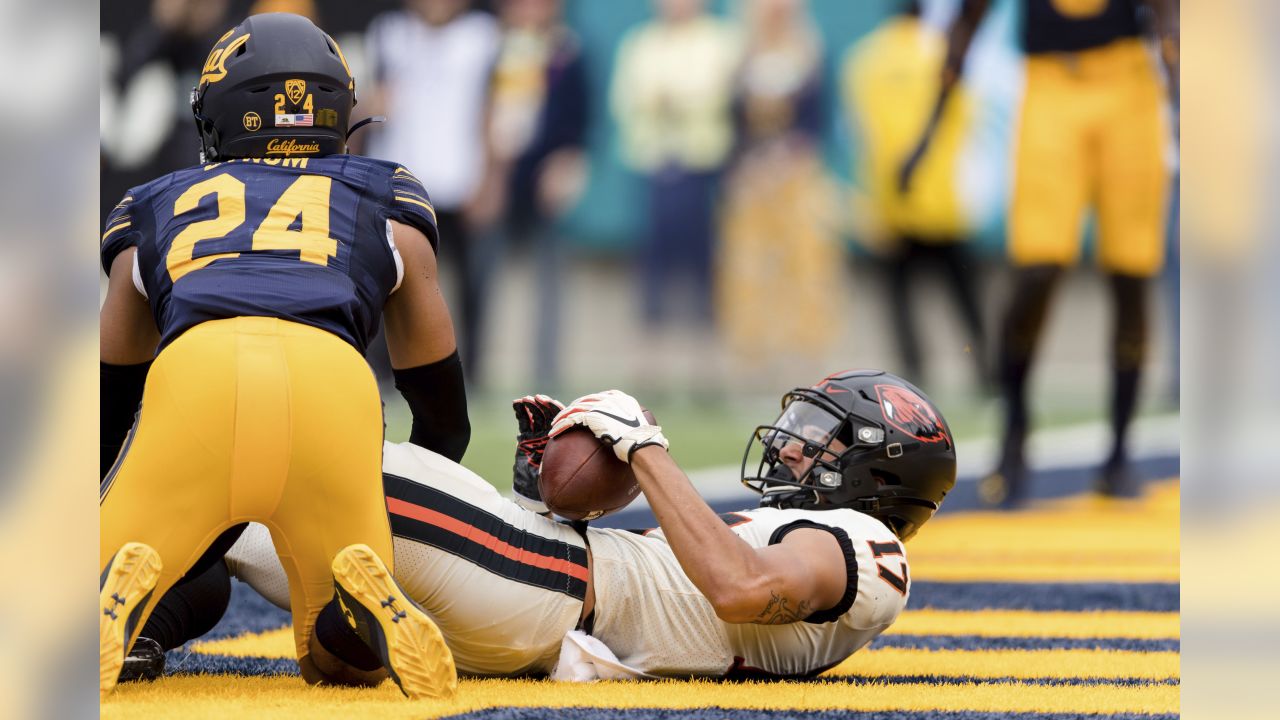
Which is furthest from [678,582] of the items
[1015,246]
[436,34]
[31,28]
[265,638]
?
[436,34]

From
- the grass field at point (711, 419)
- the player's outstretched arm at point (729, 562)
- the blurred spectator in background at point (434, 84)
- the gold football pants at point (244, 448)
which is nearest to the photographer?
the gold football pants at point (244, 448)

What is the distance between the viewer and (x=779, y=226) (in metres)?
10.0

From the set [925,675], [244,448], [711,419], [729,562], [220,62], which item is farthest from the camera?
[711,419]

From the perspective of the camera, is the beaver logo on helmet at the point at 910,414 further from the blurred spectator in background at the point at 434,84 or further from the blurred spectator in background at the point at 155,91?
the blurred spectator in background at the point at 155,91

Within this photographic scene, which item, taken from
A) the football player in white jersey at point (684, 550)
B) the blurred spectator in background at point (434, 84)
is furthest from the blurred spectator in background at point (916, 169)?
the football player in white jersey at point (684, 550)

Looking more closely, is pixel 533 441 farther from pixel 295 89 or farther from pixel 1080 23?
pixel 1080 23

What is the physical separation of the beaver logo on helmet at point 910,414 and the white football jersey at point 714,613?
234 millimetres

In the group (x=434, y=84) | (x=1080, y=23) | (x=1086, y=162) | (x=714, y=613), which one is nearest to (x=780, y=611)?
(x=714, y=613)

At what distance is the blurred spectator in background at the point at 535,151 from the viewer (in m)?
9.51

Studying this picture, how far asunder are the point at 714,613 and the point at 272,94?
1140mm

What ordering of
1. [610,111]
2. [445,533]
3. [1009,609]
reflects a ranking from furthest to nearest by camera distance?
[610,111] → [1009,609] → [445,533]

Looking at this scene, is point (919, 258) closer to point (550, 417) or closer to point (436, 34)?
point (436, 34)

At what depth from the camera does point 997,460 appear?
671 cm

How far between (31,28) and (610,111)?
893 centimetres
